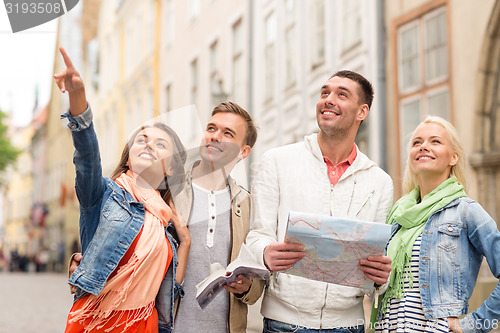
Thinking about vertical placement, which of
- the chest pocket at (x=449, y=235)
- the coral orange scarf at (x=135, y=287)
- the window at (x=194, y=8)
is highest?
the window at (x=194, y=8)

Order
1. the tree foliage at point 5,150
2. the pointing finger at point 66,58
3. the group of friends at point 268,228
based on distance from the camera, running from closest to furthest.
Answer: the pointing finger at point 66,58, the group of friends at point 268,228, the tree foliage at point 5,150

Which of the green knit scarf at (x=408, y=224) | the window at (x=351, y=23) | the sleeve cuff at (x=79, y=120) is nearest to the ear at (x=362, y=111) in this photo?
the green knit scarf at (x=408, y=224)

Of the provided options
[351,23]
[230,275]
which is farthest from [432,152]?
[351,23]

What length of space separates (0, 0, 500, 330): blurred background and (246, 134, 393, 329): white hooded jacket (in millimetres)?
227

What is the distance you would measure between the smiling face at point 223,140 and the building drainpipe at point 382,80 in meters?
5.62

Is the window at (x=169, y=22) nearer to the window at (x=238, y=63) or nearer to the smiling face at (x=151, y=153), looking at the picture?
the smiling face at (x=151, y=153)

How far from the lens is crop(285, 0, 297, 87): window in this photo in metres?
8.59

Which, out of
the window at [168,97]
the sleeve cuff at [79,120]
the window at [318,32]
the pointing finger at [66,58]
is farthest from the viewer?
the window at [318,32]

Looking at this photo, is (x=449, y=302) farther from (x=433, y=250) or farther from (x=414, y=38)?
(x=414, y=38)

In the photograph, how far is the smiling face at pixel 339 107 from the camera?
2.20m

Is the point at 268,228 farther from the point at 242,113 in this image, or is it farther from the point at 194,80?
the point at 194,80

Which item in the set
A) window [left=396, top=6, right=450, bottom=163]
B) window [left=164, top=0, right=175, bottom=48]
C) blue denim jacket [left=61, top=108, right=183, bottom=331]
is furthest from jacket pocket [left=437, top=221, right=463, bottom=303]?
window [left=396, top=6, right=450, bottom=163]

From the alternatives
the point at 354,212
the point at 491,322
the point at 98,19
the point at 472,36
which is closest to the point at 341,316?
the point at 354,212

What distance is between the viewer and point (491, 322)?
7.19ft
